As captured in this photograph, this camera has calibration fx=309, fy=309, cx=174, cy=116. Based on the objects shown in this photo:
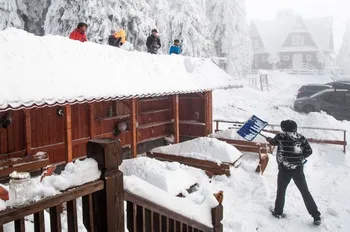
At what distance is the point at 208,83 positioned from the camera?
1307cm

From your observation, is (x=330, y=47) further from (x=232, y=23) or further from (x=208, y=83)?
(x=208, y=83)

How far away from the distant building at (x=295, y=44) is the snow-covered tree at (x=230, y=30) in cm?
1381

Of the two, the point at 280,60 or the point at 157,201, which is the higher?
the point at 280,60

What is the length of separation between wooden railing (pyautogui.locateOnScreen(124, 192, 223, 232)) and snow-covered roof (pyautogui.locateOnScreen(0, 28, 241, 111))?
13.1 ft

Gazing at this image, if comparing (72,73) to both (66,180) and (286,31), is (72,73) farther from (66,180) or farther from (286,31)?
(286,31)

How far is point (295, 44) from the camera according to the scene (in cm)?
4938

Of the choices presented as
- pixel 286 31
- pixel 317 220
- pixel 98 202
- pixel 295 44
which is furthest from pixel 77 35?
pixel 286 31

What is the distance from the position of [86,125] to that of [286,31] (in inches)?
1929

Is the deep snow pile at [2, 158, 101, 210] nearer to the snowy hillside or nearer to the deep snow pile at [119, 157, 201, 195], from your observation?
the deep snow pile at [119, 157, 201, 195]

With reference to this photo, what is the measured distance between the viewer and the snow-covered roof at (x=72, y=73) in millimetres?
6395

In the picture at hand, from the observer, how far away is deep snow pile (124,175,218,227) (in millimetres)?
2868

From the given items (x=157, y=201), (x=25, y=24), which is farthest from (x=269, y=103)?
(x=157, y=201)

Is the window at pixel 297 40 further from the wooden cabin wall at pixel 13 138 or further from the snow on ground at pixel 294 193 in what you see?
the wooden cabin wall at pixel 13 138

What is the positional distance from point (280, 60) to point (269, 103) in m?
26.1
